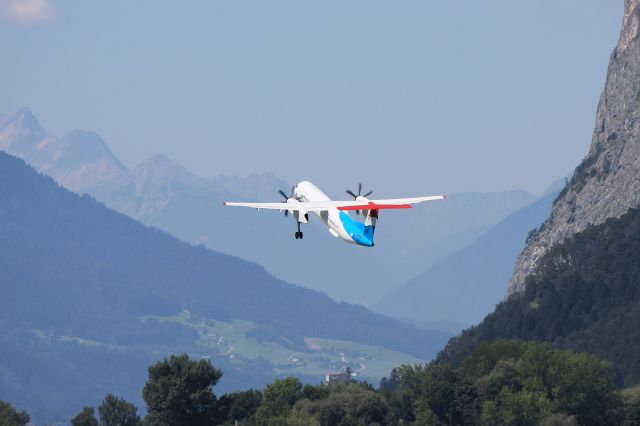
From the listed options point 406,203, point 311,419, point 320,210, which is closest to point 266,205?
point 320,210

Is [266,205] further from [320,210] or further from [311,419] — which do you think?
[311,419]

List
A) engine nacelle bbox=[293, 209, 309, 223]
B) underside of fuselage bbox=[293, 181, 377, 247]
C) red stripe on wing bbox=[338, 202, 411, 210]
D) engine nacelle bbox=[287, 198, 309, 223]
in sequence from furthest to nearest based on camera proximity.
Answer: engine nacelle bbox=[293, 209, 309, 223] → engine nacelle bbox=[287, 198, 309, 223] → underside of fuselage bbox=[293, 181, 377, 247] → red stripe on wing bbox=[338, 202, 411, 210]

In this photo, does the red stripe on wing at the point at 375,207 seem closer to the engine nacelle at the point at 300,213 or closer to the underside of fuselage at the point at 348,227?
the underside of fuselage at the point at 348,227

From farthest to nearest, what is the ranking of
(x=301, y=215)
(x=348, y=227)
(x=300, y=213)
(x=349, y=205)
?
1. (x=301, y=215)
2. (x=300, y=213)
3. (x=348, y=227)
4. (x=349, y=205)

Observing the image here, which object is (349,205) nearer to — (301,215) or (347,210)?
(347,210)

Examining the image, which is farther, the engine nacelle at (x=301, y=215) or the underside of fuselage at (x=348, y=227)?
the engine nacelle at (x=301, y=215)

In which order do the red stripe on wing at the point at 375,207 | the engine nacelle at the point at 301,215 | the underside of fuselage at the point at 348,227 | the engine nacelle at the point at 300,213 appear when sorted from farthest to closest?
the engine nacelle at the point at 301,215
the engine nacelle at the point at 300,213
the underside of fuselage at the point at 348,227
the red stripe on wing at the point at 375,207

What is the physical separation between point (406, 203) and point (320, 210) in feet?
33.3

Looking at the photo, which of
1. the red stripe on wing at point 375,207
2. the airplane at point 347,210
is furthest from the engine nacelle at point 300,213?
the red stripe on wing at point 375,207

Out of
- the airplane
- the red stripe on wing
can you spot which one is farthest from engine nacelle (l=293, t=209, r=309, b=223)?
the red stripe on wing

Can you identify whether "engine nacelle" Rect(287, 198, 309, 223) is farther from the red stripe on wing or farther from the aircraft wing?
the red stripe on wing

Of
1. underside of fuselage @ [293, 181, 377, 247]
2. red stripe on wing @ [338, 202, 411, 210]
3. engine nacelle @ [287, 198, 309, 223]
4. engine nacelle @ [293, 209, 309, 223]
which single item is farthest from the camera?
engine nacelle @ [293, 209, 309, 223]

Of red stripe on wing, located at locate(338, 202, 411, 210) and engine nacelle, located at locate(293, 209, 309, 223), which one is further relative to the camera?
engine nacelle, located at locate(293, 209, 309, 223)

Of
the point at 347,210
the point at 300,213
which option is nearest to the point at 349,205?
the point at 347,210
